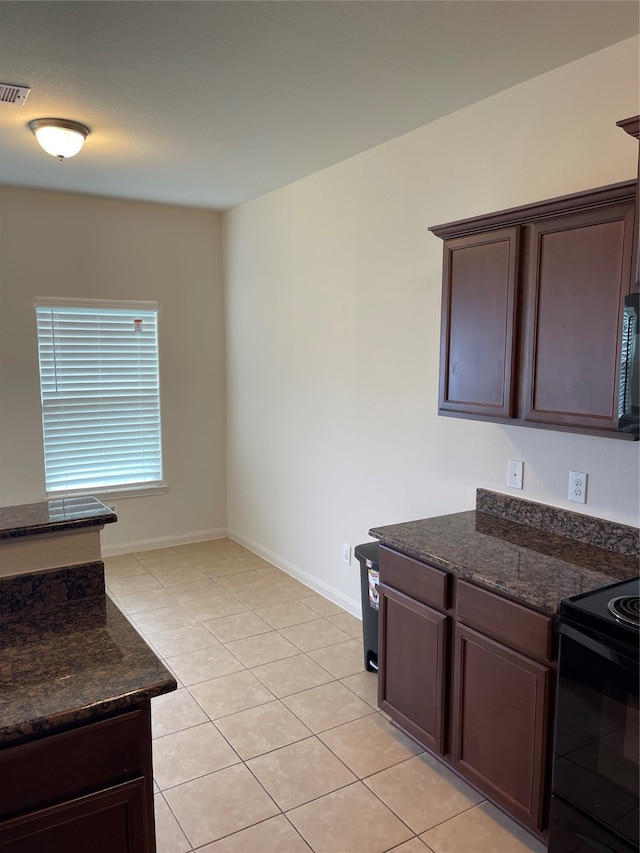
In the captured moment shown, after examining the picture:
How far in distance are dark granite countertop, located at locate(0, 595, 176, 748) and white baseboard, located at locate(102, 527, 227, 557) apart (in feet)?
11.1

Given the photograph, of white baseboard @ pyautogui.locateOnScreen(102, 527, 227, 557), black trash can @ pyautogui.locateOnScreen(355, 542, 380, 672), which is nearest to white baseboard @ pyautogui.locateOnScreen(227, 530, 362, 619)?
white baseboard @ pyautogui.locateOnScreen(102, 527, 227, 557)

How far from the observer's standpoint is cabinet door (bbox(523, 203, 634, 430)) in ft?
6.59

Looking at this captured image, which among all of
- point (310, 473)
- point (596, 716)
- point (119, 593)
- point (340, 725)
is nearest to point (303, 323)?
point (310, 473)

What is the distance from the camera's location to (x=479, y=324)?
2484 millimetres

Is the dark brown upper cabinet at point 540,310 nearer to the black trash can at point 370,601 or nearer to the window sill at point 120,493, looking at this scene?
the black trash can at point 370,601

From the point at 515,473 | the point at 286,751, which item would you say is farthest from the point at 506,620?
the point at 286,751

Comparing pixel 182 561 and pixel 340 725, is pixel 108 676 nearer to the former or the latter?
pixel 340 725

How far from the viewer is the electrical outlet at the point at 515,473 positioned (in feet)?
8.94

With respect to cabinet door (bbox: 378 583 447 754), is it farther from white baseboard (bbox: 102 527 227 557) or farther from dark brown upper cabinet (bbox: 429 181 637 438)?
white baseboard (bbox: 102 527 227 557)

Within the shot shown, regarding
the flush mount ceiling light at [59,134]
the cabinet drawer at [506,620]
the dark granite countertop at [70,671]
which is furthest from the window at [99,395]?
the cabinet drawer at [506,620]

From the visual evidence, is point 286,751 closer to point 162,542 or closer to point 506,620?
point 506,620

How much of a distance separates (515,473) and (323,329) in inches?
69.2

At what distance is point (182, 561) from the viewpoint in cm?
489

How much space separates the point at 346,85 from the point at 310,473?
2.46m
